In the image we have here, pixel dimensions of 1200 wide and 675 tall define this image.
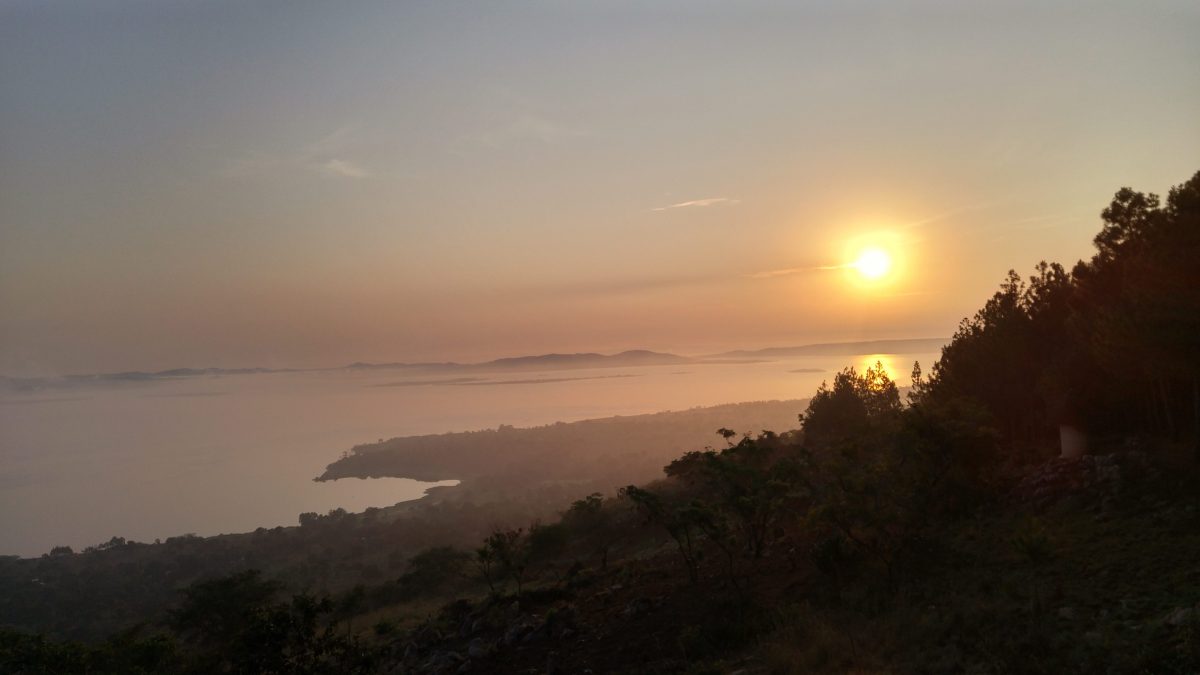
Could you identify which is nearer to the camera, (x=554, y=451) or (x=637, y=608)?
(x=637, y=608)

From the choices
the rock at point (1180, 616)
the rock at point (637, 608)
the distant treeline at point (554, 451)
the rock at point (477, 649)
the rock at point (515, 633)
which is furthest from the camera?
the distant treeline at point (554, 451)

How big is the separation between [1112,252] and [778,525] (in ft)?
50.8

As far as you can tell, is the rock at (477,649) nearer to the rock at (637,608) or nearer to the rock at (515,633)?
the rock at (515,633)

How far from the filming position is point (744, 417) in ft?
455

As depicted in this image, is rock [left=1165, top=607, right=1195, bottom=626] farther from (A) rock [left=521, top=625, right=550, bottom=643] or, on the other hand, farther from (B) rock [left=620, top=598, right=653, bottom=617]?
(A) rock [left=521, top=625, right=550, bottom=643]

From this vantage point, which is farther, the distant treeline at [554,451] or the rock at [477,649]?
the distant treeline at [554,451]

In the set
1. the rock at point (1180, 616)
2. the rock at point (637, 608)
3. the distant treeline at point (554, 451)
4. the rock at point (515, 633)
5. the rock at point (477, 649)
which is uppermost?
the rock at point (1180, 616)

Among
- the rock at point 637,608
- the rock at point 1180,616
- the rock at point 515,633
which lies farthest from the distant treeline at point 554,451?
the rock at point 1180,616

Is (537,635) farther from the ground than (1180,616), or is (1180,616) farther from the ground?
(1180,616)

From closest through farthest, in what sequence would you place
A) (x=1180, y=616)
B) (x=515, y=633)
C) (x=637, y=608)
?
(x=1180, y=616) → (x=637, y=608) → (x=515, y=633)

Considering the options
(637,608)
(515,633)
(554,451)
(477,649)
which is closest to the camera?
(477,649)

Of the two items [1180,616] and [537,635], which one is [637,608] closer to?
[537,635]

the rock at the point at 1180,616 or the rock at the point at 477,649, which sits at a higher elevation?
the rock at the point at 1180,616

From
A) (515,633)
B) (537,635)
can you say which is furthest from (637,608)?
(515,633)
